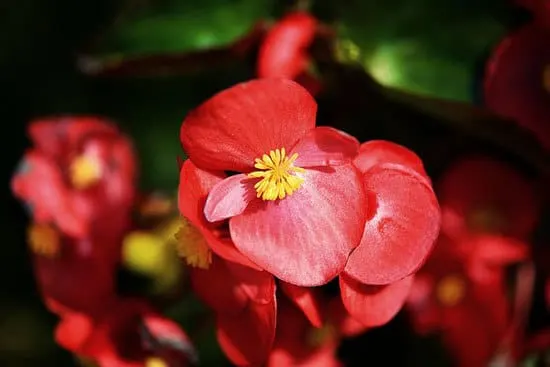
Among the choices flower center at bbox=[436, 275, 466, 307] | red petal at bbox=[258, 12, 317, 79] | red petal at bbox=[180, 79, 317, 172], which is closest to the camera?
red petal at bbox=[180, 79, 317, 172]

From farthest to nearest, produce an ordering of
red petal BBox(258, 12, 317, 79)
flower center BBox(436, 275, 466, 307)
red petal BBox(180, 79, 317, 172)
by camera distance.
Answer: flower center BBox(436, 275, 466, 307)
red petal BBox(258, 12, 317, 79)
red petal BBox(180, 79, 317, 172)

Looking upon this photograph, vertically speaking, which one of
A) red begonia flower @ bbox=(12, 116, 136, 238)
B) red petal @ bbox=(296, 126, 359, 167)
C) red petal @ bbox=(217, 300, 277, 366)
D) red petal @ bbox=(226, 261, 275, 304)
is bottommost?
red begonia flower @ bbox=(12, 116, 136, 238)

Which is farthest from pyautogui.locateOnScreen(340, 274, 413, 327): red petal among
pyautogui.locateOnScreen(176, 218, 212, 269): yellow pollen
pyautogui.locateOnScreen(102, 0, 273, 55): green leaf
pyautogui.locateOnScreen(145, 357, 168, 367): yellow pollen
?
pyautogui.locateOnScreen(102, 0, 273, 55): green leaf

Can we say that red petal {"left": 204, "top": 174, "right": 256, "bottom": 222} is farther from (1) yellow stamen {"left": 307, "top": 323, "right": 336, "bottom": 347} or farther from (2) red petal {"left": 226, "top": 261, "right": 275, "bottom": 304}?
(1) yellow stamen {"left": 307, "top": 323, "right": 336, "bottom": 347}

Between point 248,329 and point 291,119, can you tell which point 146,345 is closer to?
point 248,329

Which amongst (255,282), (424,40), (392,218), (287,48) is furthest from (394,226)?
(424,40)

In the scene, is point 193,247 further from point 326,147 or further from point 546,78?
point 546,78
